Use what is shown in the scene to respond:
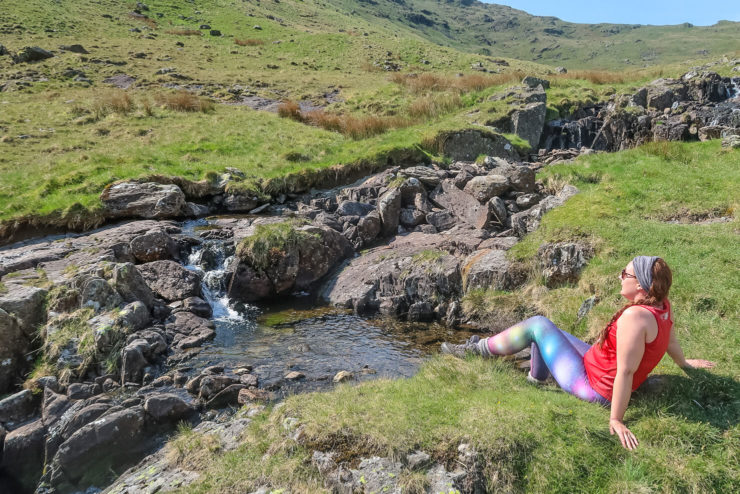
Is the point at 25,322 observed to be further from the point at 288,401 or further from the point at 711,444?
the point at 711,444

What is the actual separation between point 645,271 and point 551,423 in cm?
208

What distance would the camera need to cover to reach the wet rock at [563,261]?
33.2 ft

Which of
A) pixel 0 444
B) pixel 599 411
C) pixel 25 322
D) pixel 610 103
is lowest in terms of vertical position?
pixel 0 444

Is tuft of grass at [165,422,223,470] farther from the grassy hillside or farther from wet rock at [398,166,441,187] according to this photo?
wet rock at [398,166,441,187]

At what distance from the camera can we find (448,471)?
15.3 ft

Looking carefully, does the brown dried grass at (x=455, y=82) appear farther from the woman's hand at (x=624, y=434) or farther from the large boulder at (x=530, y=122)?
the woman's hand at (x=624, y=434)

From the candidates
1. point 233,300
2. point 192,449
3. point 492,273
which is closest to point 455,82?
point 492,273

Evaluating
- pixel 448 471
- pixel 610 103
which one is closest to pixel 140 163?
pixel 448 471

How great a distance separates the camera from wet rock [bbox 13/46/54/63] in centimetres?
3897

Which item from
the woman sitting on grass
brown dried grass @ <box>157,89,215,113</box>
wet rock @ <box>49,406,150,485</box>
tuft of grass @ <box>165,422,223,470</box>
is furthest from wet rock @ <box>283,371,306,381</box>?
brown dried grass @ <box>157,89,215,113</box>

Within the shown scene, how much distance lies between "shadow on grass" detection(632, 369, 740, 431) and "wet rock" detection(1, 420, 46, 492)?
9208 mm

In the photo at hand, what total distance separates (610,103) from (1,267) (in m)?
32.6

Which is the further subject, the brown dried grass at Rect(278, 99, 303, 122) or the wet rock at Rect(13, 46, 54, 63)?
the wet rock at Rect(13, 46, 54, 63)

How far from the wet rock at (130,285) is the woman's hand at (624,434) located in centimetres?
1085
